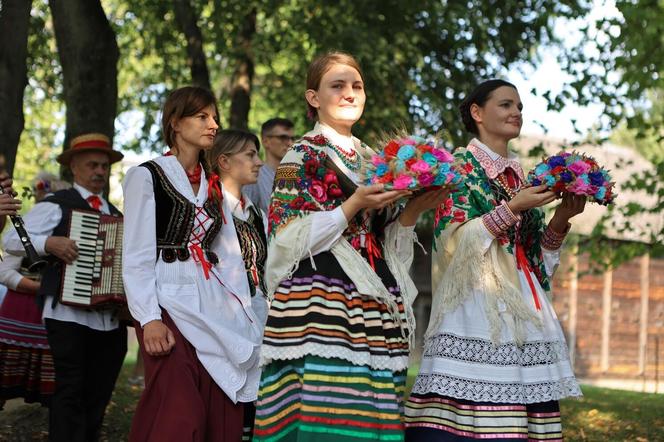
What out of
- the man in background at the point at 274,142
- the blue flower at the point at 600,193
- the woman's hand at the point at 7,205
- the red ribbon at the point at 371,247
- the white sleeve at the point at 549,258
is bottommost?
the red ribbon at the point at 371,247

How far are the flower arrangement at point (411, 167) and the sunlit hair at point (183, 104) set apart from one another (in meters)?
1.29

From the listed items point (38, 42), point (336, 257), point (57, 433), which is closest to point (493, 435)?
point (336, 257)

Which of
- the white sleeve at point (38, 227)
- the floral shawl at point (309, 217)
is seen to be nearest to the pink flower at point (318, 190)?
the floral shawl at point (309, 217)

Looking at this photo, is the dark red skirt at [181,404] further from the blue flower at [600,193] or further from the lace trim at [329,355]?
the blue flower at [600,193]

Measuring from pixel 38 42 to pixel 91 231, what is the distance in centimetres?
789

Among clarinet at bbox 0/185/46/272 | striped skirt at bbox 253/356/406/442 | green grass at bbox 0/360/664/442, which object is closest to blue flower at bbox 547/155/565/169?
striped skirt at bbox 253/356/406/442

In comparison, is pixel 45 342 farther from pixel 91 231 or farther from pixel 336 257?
pixel 336 257

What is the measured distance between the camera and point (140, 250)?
4.93m

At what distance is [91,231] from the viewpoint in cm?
672

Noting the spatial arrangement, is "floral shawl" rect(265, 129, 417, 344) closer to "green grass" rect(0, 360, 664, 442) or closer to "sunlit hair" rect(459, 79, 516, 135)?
"sunlit hair" rect(459, 79, 516, 135)

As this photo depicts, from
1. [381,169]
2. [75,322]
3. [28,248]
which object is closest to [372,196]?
[381,169]

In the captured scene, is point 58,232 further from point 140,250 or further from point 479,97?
point 479,97

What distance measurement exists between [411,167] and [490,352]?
113cm

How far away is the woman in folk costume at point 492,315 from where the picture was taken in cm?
477
